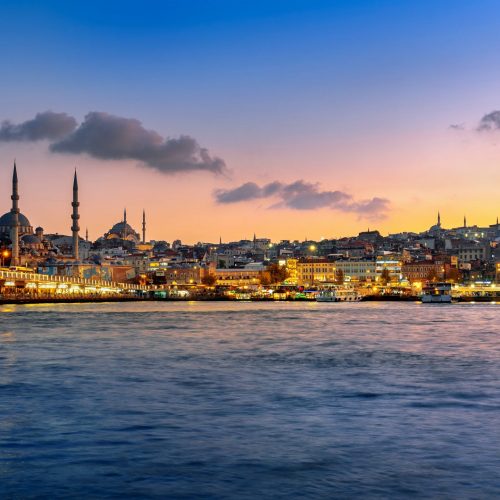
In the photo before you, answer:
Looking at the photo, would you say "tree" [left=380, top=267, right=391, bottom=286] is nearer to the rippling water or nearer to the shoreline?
the shoreline

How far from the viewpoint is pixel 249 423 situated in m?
11.2

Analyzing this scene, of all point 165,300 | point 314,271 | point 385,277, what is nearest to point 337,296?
point 165,300

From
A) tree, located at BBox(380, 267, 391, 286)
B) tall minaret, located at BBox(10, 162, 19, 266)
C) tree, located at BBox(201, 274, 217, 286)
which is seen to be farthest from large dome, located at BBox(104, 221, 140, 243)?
tree, located at BBox(380, 267, 391, 286)

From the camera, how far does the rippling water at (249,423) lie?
8.23m

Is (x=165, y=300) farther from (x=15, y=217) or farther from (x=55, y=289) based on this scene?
(x=15, y=217)

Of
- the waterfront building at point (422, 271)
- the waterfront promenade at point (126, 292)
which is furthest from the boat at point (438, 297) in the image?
the waterfront building at point (422, 271)

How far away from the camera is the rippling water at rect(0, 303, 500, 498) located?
8.23m

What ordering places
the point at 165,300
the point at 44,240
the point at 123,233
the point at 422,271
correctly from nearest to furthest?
the point at 165,300
the point at 422,271
the point at 44,240
the point at 123,233

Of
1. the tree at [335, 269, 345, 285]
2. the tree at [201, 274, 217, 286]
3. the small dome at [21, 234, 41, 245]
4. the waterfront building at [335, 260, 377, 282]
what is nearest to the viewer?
the tree at [335, 269, 345, 285]

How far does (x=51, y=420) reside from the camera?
37.8 ft

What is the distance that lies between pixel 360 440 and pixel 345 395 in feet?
12.9

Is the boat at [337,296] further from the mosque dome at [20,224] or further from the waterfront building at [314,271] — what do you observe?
the mosque dome at [20,224]

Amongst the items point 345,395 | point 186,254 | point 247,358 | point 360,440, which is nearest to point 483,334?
point 247,358

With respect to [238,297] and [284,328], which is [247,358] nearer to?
[284,328]
